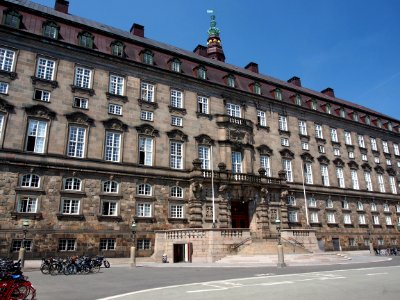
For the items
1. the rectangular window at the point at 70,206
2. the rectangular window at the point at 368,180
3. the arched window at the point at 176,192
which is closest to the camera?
the rectangular window at the point at 70,206

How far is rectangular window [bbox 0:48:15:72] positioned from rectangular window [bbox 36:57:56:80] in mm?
2139

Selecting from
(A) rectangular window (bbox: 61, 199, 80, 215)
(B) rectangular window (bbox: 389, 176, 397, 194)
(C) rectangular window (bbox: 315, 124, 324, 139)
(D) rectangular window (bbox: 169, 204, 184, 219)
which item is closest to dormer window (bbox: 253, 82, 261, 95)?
(C) rectangular window (bbox: 315, 124, 324, 139)

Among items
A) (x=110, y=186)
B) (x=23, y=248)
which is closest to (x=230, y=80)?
(x=110, y=186)

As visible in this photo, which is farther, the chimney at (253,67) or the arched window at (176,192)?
the chimney at (253,67)

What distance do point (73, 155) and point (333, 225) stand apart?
34.2 m

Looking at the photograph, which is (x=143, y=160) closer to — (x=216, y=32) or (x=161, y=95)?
(x=161, y=95)

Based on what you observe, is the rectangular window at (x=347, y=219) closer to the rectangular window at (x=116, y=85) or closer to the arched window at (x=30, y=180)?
the rectangular window at (x=116, y=85)

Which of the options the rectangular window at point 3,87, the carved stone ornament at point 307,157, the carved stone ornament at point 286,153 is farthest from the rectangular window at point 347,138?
the rectangular window at point 3,87

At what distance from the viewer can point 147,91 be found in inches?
1452

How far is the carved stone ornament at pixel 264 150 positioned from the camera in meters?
42.2

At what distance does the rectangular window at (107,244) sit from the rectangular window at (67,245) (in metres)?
2.37

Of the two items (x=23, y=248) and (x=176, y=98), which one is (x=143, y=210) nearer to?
(x=23, y=248)

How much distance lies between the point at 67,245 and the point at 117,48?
20.6 meters

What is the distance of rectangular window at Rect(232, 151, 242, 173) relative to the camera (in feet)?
130
